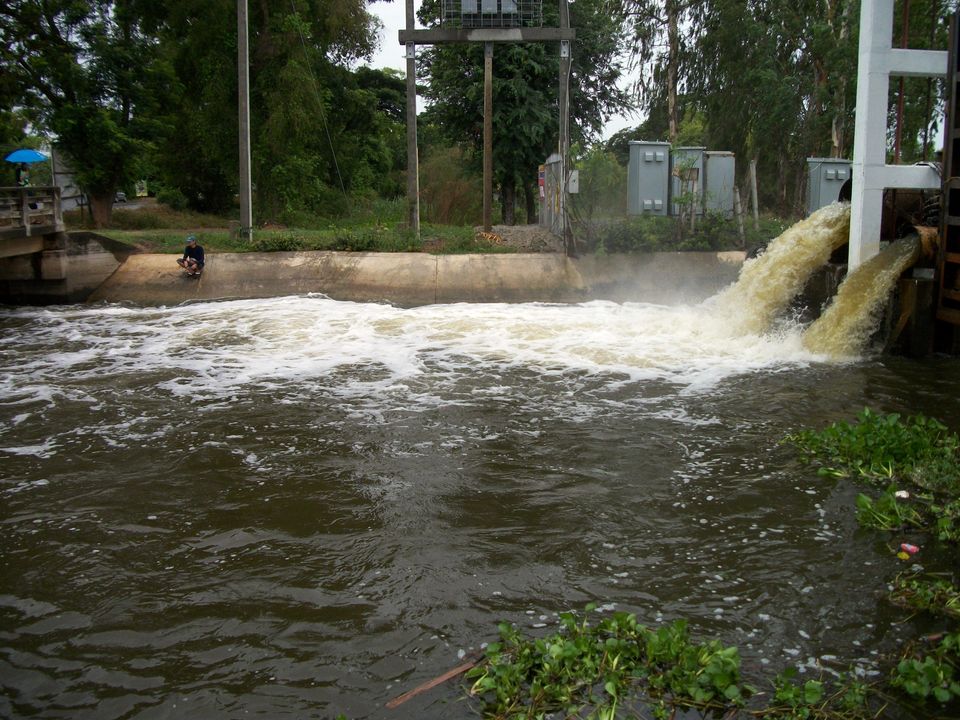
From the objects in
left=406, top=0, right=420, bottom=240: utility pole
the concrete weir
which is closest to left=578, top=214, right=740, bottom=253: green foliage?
the concrete weir

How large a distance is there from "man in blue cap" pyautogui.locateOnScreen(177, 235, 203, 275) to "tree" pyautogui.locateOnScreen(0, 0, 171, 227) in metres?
7.87

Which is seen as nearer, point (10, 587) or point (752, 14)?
point (10, 587)

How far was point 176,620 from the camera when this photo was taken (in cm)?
526

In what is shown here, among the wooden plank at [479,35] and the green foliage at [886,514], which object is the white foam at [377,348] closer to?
the green foliage at [886,514]

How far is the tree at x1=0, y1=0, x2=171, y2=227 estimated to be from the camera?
982 inches


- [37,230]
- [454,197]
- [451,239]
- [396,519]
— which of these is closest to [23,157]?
[37,230]

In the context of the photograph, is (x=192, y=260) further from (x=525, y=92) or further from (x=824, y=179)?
(x=824, y=179)

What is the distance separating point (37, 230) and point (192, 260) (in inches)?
124

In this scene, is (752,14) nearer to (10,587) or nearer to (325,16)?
(325,16)

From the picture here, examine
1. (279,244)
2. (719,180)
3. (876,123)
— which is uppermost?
(876,123)

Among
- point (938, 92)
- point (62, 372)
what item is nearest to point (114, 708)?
point (62, 372)

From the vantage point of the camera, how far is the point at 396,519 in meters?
6.79

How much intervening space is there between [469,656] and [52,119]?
82.4ft

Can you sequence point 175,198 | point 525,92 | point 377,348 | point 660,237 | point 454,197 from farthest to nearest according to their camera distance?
point 175,198 → point 454,197 → point 525,92 → point 660,237 → point 377,348
